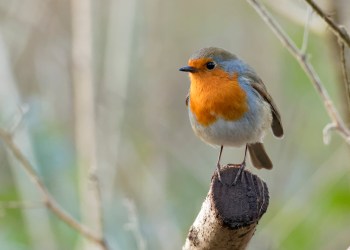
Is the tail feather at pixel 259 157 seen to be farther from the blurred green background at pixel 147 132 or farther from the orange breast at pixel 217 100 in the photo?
the orange breast at pixel 217 100

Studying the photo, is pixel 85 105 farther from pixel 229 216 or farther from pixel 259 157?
pixel 229 216

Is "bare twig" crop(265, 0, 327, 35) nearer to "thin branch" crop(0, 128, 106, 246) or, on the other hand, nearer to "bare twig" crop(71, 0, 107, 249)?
"bare twig" crop(71, 0, 107, 249)

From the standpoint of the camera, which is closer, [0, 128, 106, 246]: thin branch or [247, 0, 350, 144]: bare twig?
[247, 0, 350, 144]: bare twig

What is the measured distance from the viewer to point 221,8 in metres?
6.71

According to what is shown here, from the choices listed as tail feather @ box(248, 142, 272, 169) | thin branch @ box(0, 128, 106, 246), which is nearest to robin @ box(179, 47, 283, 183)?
tail feather @ box(248, 142, 272, 169)

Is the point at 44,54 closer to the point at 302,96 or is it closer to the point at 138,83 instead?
the point at 138,83

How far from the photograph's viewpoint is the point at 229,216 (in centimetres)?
275

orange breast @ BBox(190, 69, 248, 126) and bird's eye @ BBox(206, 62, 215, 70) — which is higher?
bird's eye @ BBox(206, 62, 215, 70)

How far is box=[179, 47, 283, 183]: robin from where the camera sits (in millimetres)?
3693

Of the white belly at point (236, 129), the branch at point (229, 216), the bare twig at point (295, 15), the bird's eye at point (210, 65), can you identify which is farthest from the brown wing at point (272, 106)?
the branch at point (229, 216)

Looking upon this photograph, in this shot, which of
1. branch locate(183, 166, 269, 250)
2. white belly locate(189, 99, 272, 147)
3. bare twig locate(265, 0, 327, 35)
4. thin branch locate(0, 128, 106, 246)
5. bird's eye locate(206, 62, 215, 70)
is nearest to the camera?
branch locate(183, 166, 269, 250)

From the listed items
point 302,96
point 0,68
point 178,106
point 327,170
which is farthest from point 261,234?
point 0,68

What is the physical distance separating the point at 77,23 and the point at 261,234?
182cm

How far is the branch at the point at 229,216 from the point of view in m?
2.76
